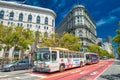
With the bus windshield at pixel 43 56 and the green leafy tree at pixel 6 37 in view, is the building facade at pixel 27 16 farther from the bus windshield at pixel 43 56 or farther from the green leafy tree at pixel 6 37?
the bus windshield at pixel 43 56

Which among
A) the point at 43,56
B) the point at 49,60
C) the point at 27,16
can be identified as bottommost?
the point at 49,60

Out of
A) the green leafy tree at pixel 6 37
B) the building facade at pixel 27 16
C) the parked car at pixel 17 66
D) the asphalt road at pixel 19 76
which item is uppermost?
the building facade at pixel 27 16

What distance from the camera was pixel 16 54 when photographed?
53.8 metres

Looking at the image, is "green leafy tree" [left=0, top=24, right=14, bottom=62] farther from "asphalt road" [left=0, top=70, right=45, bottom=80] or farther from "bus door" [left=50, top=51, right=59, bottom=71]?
"bus door" [left=50, top=51, right=59, bottom=71]

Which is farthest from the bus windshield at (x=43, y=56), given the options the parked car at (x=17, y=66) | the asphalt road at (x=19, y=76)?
the parked car at (x=17, y=66)

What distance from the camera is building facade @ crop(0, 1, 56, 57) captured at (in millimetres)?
55219

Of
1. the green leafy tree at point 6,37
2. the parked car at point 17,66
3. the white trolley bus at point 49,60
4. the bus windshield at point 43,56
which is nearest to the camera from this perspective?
the white trolley bus at point 49,60

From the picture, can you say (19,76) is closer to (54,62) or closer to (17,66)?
(54,62)

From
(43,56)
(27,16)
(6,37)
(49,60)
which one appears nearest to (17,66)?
(43,56)

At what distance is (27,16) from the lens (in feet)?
193

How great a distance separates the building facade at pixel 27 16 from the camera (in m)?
55.2

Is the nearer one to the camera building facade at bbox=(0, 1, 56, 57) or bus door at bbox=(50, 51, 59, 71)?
bus door at bbox=(50, 51, 59, 71)

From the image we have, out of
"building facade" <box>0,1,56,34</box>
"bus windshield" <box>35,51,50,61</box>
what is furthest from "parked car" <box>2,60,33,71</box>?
"building facade" <box>0,1,56,34</box>

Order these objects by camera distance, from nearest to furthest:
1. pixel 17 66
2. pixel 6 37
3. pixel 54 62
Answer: pixel 54 62 < pixel 17 66 < pixel 6 37
